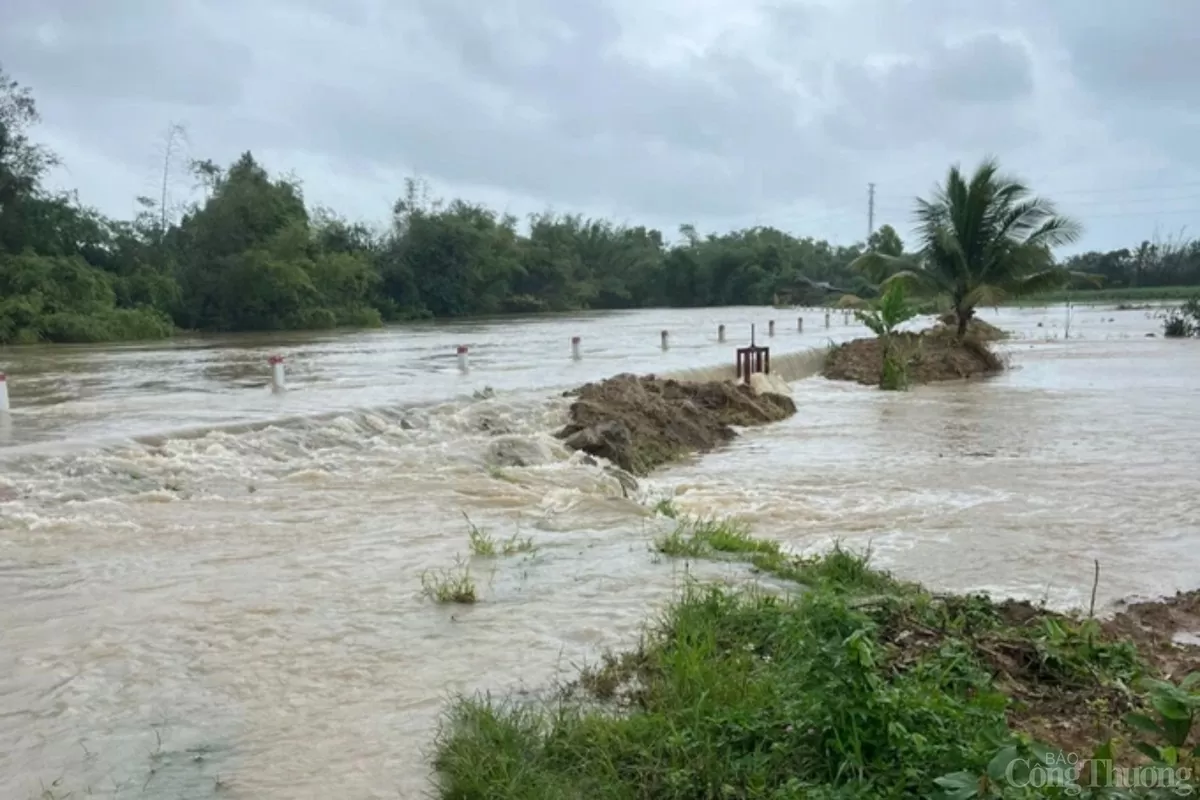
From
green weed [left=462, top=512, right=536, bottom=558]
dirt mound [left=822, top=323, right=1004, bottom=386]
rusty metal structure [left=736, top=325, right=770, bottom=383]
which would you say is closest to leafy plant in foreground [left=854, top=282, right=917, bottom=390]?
dirt mound [left=822, top=323, right=1004, bottom=386]

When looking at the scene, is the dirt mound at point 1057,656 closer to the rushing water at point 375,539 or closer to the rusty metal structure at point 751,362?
the rushing water at point 375,539

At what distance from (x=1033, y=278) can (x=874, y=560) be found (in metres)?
20.7

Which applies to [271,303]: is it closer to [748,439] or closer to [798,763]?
[748,439]

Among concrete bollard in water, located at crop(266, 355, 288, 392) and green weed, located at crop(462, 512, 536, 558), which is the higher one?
concrete bollard in water, located at crop(266, 355, 288, 392)

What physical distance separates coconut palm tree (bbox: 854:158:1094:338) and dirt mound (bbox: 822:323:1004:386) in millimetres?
1108

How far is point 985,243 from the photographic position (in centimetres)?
2488

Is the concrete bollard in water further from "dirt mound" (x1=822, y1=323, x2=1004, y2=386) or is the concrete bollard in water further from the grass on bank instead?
"dirt mound" (x1=822, y1=323, x2=1004, y2=386)

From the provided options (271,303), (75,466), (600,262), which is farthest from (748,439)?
(600,262)

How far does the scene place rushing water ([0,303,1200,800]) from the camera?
12.9ft

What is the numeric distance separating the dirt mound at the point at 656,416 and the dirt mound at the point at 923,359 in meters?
6.94

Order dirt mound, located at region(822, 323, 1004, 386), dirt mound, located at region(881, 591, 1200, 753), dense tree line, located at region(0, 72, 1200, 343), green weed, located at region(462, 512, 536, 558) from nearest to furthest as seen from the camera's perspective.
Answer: dirt mound, located at region(881, 591, 1200, 753), green weed, located at region(462, 512, 536, 558), dirt mound, located at region(822, 323, 1004, 386), dense tree line, located at region(0, 72, 1200, 343)

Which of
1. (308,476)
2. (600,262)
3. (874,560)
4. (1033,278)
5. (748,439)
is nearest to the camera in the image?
(874,560)

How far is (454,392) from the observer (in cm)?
1504

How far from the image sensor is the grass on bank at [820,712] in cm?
292
